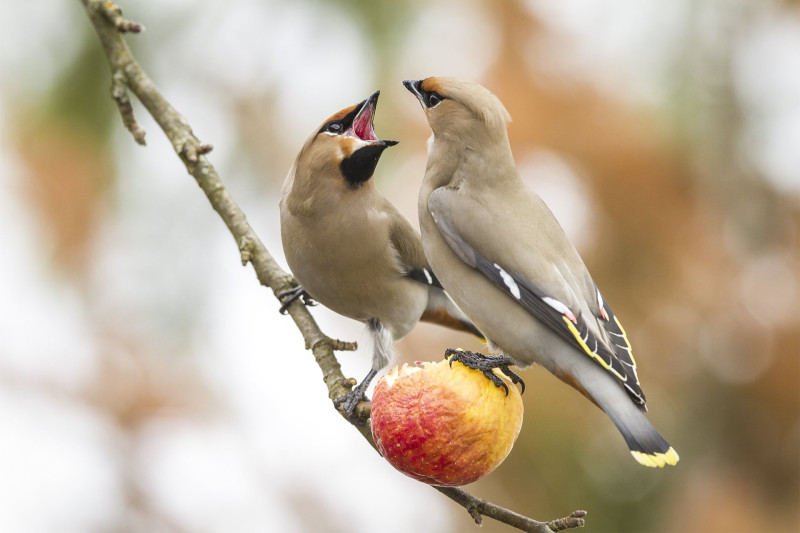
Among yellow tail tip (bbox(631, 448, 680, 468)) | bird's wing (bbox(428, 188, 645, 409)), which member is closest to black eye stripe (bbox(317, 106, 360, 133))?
bird's wing (bbox(428, 188, 645, 409))

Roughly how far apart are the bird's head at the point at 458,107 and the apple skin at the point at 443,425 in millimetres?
653

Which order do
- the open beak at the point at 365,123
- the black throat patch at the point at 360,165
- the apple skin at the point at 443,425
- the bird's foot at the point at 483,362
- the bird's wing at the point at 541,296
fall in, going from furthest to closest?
the black throat patch at the point at 360,165 < the open beak at the point at 365,123 < the bird's wing at the point at 541,296 < the bird's foot at the point at 483,362 < the apple skin at the point at 443,425

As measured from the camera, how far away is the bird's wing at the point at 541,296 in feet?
8.20

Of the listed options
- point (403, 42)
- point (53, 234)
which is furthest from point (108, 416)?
point (403, 42)

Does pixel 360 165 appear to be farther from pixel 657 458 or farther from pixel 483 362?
pixel 657 458

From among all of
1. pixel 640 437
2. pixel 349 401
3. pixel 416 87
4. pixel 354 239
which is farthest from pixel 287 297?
pixel 640 437

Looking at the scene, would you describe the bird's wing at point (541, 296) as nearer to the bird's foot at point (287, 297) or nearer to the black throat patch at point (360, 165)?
the black throat patch at point (360, 165)

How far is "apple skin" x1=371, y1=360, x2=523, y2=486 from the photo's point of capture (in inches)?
89.4

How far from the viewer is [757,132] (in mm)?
6883

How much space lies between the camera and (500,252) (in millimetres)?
2611

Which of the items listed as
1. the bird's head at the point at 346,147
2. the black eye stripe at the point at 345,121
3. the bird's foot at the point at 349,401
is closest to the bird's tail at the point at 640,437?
the bird's foot at the point at 349,401

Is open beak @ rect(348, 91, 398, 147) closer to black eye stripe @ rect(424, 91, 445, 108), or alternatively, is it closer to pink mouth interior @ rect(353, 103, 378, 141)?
pink mouth interior @ rect(353, 103, 378, 141)

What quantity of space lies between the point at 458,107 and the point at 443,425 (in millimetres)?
845

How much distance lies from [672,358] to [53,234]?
4.83m
